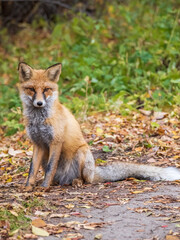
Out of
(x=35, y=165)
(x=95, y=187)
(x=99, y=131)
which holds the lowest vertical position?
(x=95, y=187)

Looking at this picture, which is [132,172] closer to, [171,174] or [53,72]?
[171,174]

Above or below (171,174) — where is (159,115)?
above

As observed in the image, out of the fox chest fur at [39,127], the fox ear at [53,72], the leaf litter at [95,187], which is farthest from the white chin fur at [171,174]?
the fox ear at [53,72]

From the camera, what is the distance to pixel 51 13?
15250 millimetres

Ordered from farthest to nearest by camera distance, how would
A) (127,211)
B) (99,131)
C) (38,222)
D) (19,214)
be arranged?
(99,131), (127,211), (19,214), (38,222)

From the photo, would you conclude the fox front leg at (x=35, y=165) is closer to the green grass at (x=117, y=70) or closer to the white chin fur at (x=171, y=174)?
the white chin fur at (x=171, y=174)

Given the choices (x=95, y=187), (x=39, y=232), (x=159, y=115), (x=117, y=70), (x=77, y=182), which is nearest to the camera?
(x=39, y=232)

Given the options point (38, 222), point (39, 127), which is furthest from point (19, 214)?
point (39, 127)

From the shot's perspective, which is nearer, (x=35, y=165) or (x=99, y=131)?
(x=35, y=165)

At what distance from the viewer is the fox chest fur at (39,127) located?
5457 millimetres

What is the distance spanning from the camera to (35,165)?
557cm

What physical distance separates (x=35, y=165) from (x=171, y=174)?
1.96 metres

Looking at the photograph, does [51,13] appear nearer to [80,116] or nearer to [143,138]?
[80,116]

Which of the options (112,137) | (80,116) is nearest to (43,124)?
(112,137)
